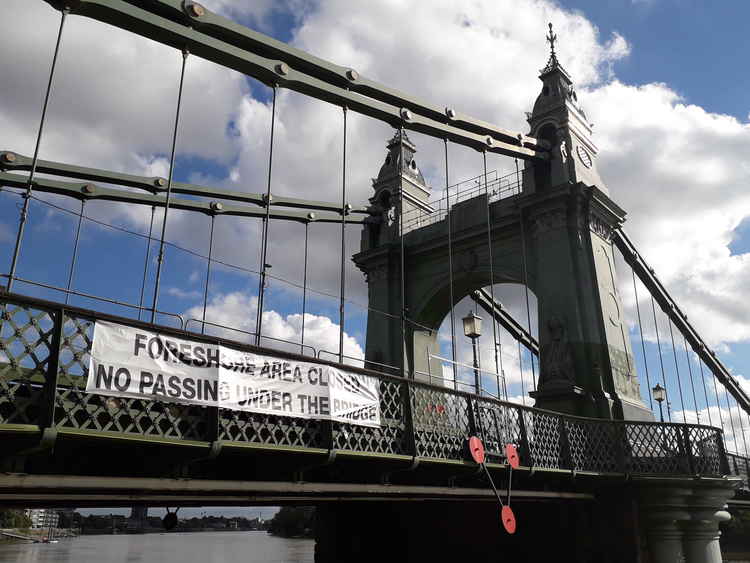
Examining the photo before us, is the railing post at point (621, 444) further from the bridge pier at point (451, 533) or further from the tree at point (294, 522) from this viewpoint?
the tree at point (294, 522)

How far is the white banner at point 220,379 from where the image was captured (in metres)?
6.61

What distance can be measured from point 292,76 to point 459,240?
1133 cm

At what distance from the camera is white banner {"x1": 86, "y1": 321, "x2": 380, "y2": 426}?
6.61 m

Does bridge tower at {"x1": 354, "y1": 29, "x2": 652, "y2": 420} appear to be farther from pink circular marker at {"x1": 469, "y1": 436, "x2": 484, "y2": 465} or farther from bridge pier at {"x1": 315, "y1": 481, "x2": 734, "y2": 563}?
pink circular marker at {"x1": 469, "y1": 436, "x2": 484, "y2": 465}

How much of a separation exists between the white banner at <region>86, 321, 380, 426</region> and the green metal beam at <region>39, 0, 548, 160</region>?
581cm

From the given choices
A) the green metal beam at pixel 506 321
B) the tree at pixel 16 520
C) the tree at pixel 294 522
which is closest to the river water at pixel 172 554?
the tree at pixel 294 522

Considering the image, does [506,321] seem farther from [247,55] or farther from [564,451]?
[247,55]

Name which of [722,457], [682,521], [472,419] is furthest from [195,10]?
[722,457]

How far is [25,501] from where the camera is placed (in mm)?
7234

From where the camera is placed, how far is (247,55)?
12266 mm

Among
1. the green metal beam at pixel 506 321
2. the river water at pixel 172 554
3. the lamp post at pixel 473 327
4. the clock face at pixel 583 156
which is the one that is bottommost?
the river water at pixel 172 554

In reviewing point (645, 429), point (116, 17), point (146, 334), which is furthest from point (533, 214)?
point (146, 334)

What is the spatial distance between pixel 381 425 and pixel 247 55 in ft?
24.1

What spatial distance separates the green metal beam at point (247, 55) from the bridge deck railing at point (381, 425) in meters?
5.93
